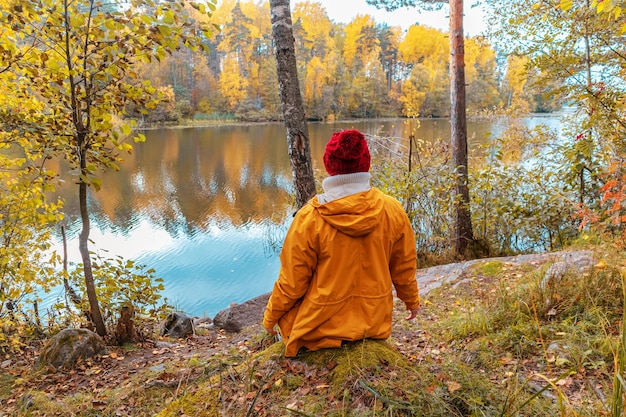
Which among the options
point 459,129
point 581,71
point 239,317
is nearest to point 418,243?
point 459,129

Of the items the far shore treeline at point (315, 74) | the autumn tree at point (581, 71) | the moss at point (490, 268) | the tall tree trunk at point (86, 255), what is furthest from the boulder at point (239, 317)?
the far shore treeline at point (315, 74)

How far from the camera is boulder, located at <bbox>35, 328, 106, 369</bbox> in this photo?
3588mm

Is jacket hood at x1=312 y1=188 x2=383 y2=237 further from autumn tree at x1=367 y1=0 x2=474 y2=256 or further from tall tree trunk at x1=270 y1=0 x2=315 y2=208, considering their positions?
autumn tree at x1=367 y1=0 x2=474 y2=256

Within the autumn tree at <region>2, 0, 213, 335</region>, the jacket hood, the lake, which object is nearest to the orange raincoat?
the jacket hood

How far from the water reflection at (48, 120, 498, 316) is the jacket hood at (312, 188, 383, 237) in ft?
16.0

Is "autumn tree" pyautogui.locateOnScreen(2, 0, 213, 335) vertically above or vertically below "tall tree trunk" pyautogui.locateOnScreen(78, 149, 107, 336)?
above

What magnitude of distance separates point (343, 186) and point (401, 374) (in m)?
0.93

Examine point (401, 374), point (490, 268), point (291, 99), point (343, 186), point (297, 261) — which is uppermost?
point (291, 99)

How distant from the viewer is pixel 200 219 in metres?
13.0

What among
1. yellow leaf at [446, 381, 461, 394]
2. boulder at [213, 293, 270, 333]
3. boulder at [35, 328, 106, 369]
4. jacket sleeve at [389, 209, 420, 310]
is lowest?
boulder at [213, 293, 270, 333]

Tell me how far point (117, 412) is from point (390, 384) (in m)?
1.78

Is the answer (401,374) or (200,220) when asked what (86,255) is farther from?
(200,220)

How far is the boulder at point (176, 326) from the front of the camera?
5078 mm

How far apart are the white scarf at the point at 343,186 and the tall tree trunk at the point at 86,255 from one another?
2631 mm
